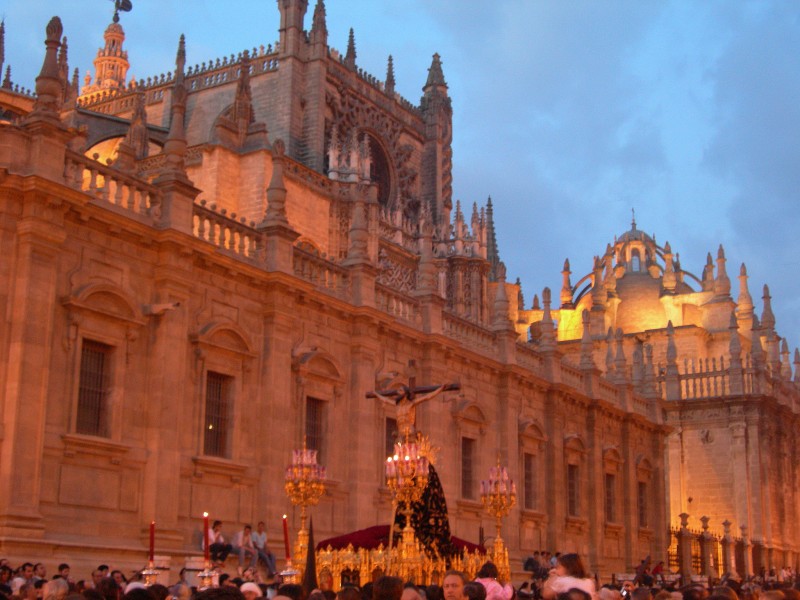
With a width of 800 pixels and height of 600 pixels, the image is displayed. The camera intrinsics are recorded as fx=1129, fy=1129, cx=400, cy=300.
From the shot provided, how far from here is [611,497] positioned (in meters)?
35.2

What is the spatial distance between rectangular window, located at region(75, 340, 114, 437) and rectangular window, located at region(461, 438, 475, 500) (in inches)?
461

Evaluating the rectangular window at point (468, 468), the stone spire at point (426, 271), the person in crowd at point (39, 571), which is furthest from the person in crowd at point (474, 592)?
the rectangular window at point (468, 468)

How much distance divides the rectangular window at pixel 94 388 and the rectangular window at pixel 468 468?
1170cm

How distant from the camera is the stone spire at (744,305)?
54281mm

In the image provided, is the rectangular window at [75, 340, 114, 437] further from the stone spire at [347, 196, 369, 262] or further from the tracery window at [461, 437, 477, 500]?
→ the tracery window at [461, 437, 477, 500]

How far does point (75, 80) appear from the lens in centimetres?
3988

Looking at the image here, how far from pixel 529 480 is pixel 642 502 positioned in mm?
8836

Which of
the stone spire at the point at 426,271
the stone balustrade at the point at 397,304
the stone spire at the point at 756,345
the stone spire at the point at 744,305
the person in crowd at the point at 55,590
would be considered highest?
the stone spire at the point at 744,305

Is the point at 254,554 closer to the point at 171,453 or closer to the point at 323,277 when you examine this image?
the point at 171,453

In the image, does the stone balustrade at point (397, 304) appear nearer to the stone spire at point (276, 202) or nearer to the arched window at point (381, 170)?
the stone spire at point (276, 202)

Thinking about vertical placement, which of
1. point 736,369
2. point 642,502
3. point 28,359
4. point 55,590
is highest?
point 736,369

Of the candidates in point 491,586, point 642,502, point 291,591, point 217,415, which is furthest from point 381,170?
point 291,591

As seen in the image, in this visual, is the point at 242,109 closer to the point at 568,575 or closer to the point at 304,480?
the point at 304,480

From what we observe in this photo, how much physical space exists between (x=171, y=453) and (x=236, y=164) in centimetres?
1950
